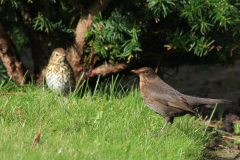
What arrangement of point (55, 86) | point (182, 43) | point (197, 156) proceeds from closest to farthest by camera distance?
1. point (197, 156)
2. point (182, 43)
3. point (55, 86)

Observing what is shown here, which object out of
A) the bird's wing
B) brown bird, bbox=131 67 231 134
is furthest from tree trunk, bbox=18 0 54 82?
the bird's wing

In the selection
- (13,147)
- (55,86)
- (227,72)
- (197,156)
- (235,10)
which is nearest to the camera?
(13,147)

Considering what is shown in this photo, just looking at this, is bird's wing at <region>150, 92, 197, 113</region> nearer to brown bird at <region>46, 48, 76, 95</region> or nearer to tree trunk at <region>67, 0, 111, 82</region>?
brown bird at <region>46, 48, 76, 95</region>

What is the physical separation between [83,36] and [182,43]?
52.9 inches

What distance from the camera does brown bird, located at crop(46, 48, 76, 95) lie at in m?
4.63

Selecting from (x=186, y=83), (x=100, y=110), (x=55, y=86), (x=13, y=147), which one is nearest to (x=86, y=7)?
(x=55, y=86)

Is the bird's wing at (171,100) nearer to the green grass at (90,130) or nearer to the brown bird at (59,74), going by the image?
the green grass at (90,130)

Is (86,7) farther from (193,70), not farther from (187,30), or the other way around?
(193,70)

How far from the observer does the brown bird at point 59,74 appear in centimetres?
463

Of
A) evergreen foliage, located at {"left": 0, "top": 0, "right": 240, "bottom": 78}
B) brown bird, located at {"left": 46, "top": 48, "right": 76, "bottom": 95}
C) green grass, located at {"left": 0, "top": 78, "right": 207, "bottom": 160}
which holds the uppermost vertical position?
evergreen foliage, located at {"left": 0, "top": 0, "right": 240, "bottom": 78}

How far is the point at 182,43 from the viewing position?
434 centimetres

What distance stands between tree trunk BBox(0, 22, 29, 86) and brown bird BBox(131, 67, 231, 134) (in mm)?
1943

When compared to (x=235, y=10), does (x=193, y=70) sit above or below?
below

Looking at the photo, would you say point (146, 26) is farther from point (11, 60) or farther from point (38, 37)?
point (11, 60)
